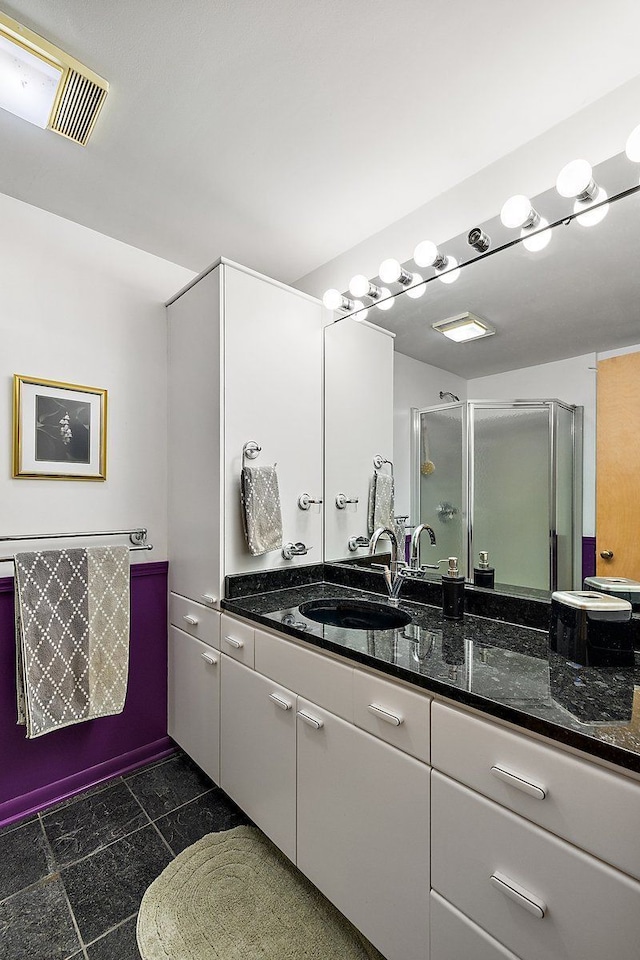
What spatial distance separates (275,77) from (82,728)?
8.34ft

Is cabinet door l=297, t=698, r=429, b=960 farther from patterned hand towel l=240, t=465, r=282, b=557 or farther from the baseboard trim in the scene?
the baseboard trim

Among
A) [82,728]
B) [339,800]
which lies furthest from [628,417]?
[82,728]

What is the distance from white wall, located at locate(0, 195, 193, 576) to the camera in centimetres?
183

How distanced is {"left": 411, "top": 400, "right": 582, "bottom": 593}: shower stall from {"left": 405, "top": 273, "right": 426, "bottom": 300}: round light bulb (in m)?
0.49

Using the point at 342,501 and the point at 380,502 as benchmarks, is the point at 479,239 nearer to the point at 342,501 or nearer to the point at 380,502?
the point at 380,502

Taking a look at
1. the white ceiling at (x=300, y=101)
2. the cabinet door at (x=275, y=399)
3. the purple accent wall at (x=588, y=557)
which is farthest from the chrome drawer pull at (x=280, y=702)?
the white ceiling at (x=300, y=101)

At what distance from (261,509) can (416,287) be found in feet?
3.72

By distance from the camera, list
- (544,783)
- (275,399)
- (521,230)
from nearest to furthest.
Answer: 1. (544,783)
2. (521,230)
3. (275,399)

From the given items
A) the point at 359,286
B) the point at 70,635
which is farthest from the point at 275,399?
the point at 70,635

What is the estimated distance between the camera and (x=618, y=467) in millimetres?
1318

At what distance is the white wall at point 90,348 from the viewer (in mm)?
1835

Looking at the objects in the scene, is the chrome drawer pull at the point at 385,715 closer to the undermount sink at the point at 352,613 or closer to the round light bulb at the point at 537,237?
the undermount sink at the point at 352,613

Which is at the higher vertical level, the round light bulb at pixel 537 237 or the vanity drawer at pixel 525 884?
the round light bulb at pixel 537 237

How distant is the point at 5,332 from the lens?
71.5 inches
